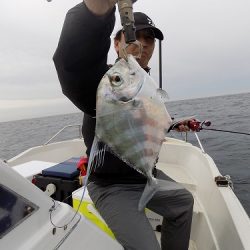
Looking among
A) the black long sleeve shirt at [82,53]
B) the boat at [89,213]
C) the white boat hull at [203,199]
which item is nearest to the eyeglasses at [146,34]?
the black long sleeve shirt at [82,53]

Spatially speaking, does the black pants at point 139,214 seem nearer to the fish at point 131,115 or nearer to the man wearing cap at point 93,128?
the man wearing cap at point 93,128

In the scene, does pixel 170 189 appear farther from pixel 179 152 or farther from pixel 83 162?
pixel 179 152

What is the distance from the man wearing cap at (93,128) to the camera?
1.57 metres

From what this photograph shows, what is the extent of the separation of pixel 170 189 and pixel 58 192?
2153 mm

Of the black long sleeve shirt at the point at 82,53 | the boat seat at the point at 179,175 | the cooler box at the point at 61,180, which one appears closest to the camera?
the black long sleeve shirt at the point at 82,53

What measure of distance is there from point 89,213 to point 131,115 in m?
1.81

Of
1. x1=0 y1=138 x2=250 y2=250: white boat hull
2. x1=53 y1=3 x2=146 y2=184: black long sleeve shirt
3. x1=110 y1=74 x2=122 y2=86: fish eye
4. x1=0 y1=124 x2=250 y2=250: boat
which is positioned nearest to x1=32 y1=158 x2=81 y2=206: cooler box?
x1=0 y1=124 x2=250 y2=250: boat

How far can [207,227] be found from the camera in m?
3.61

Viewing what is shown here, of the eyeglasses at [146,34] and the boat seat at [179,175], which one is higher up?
the eyeglasses at [146,34]

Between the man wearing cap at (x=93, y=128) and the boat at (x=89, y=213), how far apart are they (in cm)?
16

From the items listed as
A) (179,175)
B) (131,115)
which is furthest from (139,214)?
(179,175)

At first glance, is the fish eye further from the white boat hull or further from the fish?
the white boat hull

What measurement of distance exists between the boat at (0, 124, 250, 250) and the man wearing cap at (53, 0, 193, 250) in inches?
6.4

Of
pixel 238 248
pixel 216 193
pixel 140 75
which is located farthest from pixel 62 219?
pixel 216 193
